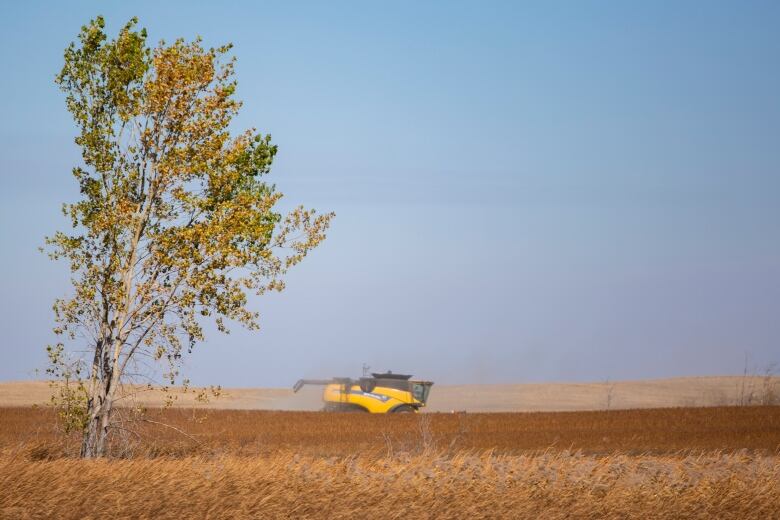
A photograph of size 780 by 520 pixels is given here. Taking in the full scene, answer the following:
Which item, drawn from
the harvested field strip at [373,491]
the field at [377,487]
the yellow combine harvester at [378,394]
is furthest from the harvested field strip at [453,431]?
the harvested field strip at [373,491]

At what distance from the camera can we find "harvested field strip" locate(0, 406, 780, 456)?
34.2m

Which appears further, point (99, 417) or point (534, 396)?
point (534, 396)

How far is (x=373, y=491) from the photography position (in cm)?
1620

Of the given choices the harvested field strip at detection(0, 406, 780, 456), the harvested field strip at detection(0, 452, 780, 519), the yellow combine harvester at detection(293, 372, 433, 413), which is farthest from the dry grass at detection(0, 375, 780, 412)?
the harvested field strip at detection(0, 452, 780, 519)

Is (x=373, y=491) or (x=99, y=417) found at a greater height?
(x=99, y=417)

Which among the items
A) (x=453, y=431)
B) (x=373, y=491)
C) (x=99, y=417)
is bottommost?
(x=453, y=431)

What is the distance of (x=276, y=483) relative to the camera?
15859 mm

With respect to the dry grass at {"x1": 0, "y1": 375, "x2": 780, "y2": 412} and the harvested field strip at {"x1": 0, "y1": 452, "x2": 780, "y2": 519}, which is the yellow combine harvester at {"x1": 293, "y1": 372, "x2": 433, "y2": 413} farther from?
the harvested field strip at {"x1": 0, "y1": 452, "x2": 780, "y2": 519}

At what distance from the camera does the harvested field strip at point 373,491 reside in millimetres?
14812

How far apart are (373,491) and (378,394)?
35539mm

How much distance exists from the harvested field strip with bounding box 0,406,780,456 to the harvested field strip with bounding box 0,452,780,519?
11.6 metres

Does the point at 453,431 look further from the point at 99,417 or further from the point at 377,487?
the point at 377,487

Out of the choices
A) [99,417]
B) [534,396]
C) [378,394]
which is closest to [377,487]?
[99,417]

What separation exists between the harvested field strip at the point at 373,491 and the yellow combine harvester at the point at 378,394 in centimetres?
3164
